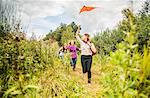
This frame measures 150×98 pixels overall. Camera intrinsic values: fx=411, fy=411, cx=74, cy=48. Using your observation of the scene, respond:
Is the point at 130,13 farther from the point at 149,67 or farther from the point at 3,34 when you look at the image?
the point at 3,34

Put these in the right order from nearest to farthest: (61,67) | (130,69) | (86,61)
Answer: (130,69), (61,67), (86,61)

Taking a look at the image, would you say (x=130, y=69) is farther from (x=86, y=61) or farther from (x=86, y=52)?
(x=86, y=61)

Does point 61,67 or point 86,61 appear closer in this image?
point 61,67

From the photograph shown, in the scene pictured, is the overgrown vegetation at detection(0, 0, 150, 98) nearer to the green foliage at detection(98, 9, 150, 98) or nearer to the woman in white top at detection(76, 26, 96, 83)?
the green foliage at detection(98, 9, 150, 98)

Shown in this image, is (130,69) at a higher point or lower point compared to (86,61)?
higher

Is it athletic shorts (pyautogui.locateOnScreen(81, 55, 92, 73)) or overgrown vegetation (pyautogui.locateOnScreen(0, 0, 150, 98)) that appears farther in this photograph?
athletic shorts (pyautogui.locateOnScreen(81, 55, 92, 73))

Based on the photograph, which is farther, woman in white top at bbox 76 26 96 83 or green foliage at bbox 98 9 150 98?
woman in white top at bbox 76 26 96 83

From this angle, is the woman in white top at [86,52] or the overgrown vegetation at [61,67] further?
the woman in white top at [86,52]

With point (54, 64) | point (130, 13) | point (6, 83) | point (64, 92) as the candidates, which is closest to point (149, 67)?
point (130, 13)

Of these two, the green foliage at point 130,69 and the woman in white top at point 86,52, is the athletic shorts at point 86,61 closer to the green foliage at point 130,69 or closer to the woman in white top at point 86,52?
the woman in white top at point 86,52

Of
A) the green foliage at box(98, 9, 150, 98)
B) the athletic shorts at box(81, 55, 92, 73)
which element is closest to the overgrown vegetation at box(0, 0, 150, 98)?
the green foliage at box(98, 9, 150, 98)

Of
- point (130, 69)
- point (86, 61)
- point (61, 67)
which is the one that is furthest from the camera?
point (86, 61)

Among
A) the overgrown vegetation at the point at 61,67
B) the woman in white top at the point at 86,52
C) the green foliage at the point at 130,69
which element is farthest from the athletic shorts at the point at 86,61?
the green foliage at the point at 130,69

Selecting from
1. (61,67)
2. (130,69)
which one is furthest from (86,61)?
(130,69)
